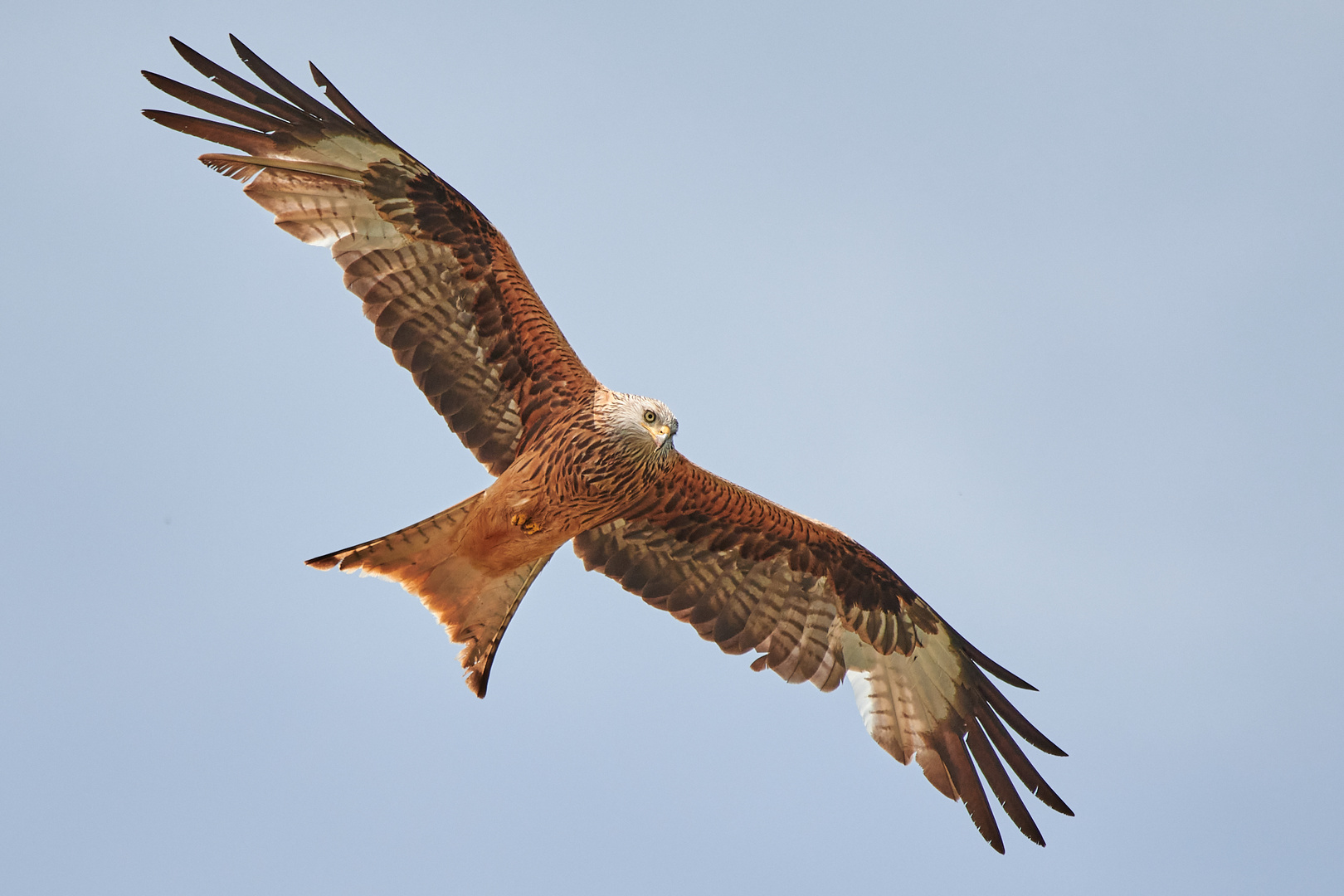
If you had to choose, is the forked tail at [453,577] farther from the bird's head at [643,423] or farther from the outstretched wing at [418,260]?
the bird's head at [643,423]

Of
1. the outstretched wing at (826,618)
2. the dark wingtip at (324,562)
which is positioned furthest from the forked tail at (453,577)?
the outstretched wing at (826,618)

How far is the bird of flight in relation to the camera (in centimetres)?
934

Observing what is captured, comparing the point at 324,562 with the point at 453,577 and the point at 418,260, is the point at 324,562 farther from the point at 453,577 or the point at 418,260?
the point at 418,260

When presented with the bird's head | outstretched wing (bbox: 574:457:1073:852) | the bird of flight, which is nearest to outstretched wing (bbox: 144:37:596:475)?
the bird of flight

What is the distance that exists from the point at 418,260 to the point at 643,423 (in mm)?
2177

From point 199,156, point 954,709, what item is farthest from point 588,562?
point 199,156

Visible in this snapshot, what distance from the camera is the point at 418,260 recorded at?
977cm

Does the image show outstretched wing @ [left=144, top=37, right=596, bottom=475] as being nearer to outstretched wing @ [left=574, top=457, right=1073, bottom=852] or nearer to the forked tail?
the forked tail

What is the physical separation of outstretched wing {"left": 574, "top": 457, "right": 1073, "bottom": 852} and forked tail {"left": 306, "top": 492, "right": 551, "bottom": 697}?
0.99 m

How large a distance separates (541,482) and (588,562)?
1438mm

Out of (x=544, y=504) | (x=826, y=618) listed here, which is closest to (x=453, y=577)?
(x=544, y=504)

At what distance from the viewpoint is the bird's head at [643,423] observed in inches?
361

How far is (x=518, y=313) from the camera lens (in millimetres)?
9734

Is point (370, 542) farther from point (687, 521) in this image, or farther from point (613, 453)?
point (687, 521)
